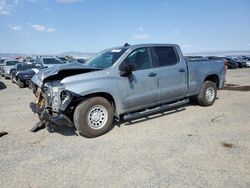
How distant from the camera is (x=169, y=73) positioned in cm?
734

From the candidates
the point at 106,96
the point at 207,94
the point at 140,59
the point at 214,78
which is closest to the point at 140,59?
the point at 140,59

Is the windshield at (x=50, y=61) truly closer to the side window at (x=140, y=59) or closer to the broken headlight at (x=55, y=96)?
the side window at (x=140, y=59)

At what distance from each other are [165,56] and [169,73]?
488mm

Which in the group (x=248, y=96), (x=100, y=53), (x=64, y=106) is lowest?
(x=248, y=96)

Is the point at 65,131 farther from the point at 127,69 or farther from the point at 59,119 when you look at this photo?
the point at 127,69

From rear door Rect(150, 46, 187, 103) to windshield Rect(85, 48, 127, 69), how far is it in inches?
34.5

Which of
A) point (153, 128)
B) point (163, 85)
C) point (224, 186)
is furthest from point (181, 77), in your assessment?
point (224, 186)

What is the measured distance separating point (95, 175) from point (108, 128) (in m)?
2.16

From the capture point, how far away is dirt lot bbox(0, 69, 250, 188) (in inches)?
160

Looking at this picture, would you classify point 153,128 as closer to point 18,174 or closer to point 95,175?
point 95,175

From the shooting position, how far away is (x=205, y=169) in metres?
4.30

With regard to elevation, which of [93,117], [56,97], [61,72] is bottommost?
[93,117]

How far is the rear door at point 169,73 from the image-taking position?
283 inches

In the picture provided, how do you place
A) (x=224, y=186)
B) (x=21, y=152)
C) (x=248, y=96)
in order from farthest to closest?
(x=248, y=96) < (x=21, y=152) < (x=224, y=186)
